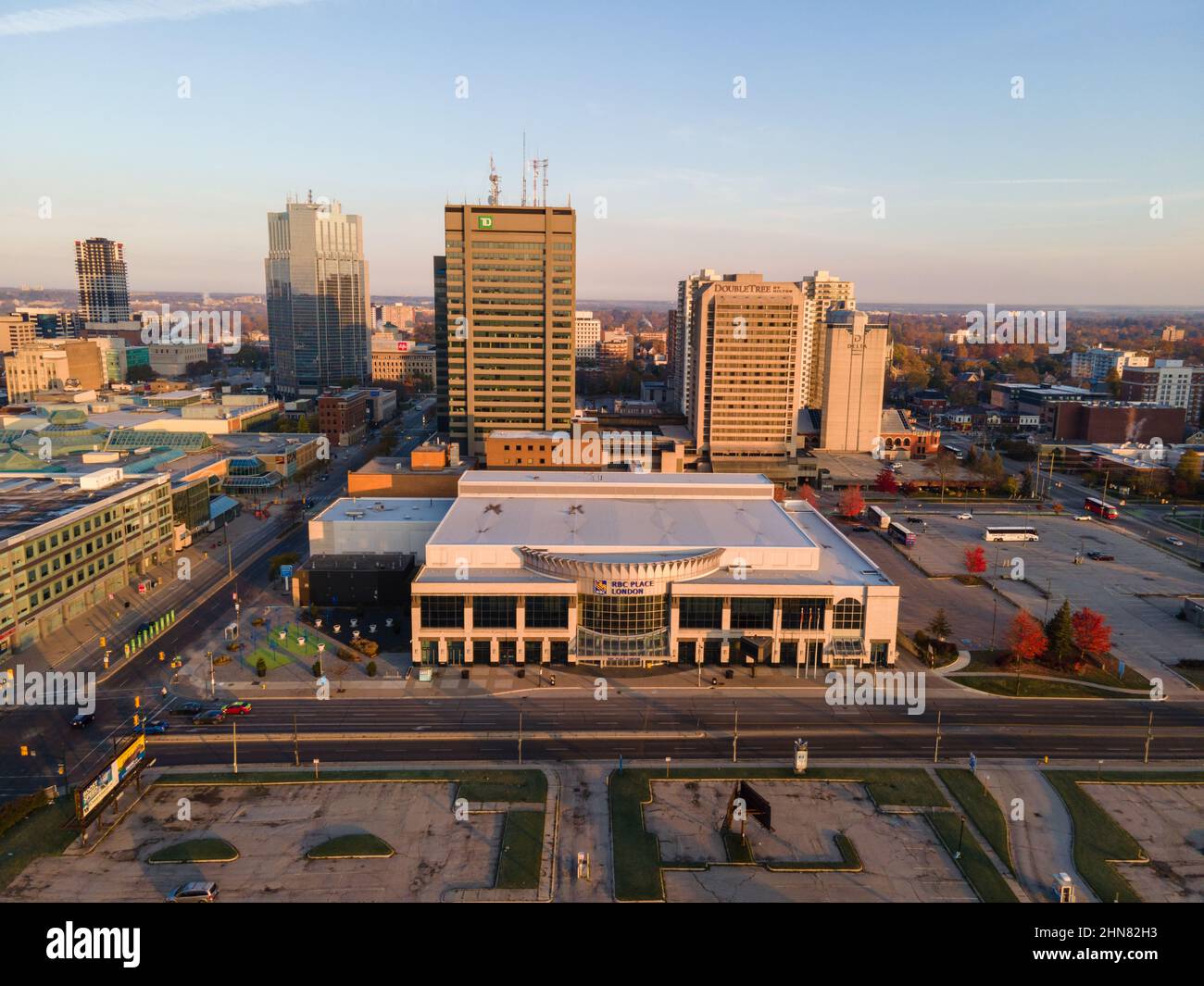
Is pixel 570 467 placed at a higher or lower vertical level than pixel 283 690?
higher

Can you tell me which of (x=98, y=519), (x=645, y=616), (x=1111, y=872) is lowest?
(x=1111, y=872)

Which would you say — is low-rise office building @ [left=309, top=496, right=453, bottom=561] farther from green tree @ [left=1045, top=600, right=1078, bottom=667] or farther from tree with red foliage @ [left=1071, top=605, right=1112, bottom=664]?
tree with red foliage @ [left=1071, top=605, right=1112, bottom=664]

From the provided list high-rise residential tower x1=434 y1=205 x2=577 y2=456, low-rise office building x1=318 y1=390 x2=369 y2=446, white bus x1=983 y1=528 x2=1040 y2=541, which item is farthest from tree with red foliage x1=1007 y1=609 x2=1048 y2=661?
low-rise office building x1=318 y1=390 x2=369 y2=446

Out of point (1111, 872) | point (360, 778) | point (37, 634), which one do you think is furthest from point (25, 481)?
point (1111, 872)

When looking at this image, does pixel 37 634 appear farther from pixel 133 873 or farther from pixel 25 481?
pixel 133 873

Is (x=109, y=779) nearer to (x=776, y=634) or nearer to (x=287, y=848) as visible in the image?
(x=287, y=848)

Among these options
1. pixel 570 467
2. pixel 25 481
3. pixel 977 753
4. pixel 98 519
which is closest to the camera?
pixel 977 753

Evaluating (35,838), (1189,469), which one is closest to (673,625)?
(35,838)

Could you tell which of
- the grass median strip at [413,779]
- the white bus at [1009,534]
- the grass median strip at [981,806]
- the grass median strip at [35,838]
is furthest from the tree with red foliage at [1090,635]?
the grass median strip at [35,838]
